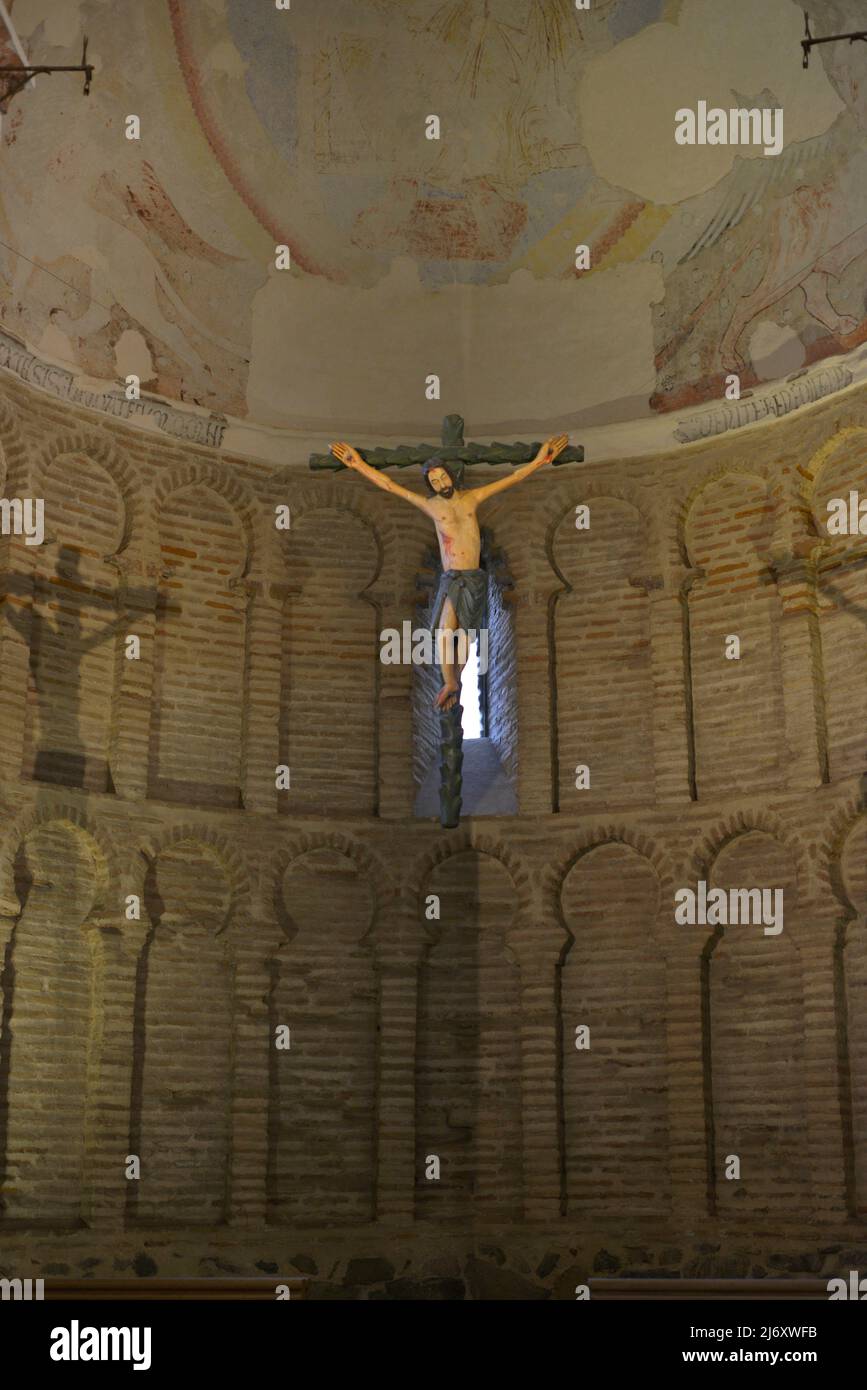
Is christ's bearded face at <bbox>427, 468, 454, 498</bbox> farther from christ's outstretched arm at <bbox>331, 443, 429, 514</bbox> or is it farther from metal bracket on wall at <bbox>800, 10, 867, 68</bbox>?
metal bracket on wall at <bbox>800, 10, 867, 68</bbox>

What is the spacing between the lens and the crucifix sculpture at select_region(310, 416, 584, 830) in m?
13.8

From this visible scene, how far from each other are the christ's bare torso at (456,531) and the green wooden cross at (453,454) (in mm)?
336

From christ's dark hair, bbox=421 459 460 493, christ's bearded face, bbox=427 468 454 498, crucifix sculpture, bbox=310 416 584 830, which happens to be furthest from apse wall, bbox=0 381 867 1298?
christ's bearded face, bbox=427 468 454 498

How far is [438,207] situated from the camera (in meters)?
16.5

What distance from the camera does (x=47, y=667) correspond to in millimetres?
14680

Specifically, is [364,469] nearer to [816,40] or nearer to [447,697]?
[447,697]

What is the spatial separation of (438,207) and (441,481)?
372 cm

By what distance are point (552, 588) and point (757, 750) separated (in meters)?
2.36

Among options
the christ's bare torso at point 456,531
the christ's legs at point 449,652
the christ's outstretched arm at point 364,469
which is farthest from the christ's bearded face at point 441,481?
the christ's legs at point 449,652

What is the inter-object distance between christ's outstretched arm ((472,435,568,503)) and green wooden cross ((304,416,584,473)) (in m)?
0.05

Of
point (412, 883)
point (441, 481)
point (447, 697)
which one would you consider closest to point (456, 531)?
point (441, 481)
